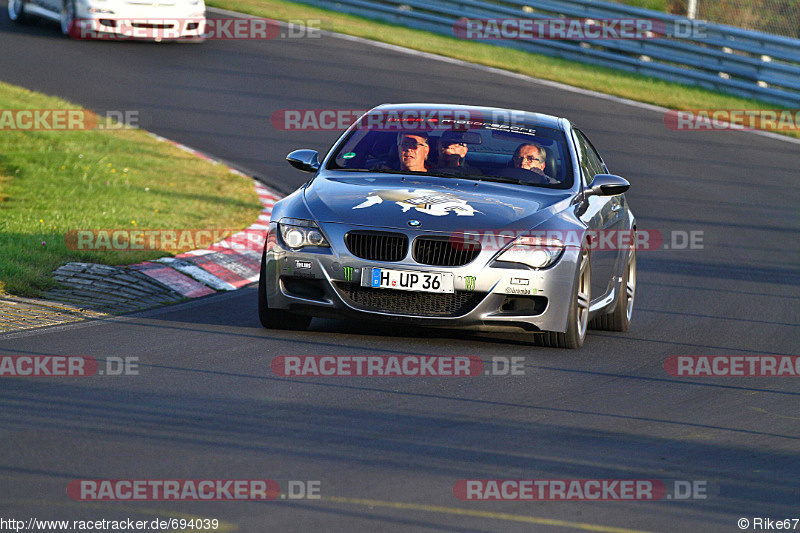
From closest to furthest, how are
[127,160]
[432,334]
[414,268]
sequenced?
1. [414,268]
2. [432,334]
3. [127,160]

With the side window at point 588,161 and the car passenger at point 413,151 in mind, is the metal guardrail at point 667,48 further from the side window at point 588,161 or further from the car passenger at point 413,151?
the car passenger at point 413,151

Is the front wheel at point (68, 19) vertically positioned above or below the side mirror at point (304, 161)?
below

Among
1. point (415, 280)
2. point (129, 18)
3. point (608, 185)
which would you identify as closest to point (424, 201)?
point (415, 280)

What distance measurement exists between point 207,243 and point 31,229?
1.56 m

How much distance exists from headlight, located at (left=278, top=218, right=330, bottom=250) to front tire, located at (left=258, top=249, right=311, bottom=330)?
22 centimetres

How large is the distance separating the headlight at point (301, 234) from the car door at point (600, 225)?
1869 millimetres

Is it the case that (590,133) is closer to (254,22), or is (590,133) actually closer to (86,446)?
(254,22)

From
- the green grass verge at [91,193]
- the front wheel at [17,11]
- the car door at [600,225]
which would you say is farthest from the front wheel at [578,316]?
the front wheel at [17,11]

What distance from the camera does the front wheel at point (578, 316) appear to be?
8430mm

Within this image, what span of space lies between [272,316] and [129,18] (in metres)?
14.5

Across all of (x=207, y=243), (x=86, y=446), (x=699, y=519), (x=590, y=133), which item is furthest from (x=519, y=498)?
(x=590, y=133)

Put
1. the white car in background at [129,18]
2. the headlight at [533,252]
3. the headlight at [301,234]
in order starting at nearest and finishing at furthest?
the headlight at [533,252] < the headlight at [301,234] < the white car in background at [129,18]

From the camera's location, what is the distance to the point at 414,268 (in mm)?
8094

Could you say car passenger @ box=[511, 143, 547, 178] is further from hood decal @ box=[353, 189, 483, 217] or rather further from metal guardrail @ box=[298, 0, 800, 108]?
metal guardrail @ box=[298, 0, 800, 108]
